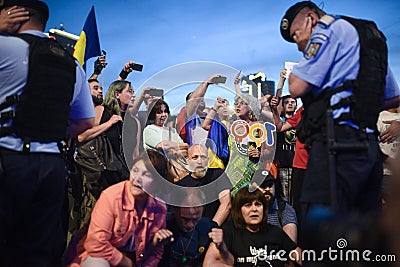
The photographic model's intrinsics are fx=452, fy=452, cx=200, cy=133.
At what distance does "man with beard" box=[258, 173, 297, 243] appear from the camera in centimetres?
272

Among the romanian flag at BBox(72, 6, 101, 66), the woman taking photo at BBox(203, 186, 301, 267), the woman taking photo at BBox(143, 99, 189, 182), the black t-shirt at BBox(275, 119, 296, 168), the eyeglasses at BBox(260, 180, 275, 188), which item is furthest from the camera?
the black t-shirt at BBox(275, 119, 296, 168)

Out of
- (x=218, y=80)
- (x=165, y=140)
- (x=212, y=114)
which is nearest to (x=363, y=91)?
(x=218, y=80)

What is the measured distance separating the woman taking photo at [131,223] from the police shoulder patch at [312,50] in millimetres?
1034

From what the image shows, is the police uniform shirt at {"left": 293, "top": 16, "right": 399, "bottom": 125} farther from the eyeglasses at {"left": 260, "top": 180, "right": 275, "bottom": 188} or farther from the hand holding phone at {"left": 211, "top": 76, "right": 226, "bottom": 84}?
the eyeglasses at {"left": 260, "top": 180, "right": 275, "bottom": 188}

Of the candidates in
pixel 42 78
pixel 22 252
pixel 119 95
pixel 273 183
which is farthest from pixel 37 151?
pixel 273 183

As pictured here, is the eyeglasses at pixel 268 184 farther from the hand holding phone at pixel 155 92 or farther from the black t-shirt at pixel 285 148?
the hand holding phone at pixel 155 92

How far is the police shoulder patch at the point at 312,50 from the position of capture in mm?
1929

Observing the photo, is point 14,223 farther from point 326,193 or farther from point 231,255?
point 326,193

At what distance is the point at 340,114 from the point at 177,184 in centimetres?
107

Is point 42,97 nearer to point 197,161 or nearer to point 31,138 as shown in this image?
point 31,138

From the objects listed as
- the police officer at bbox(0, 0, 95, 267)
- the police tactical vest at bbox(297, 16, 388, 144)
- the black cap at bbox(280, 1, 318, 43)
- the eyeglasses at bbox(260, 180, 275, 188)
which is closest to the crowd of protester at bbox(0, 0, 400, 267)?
the eyeglasses at bbox(260, 180, 275, 188)

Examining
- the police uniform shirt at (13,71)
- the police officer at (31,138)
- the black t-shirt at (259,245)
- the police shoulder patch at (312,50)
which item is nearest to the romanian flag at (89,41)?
the police officer at (31,138)

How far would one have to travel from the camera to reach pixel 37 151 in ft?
6.46

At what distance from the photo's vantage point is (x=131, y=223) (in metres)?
2.45
